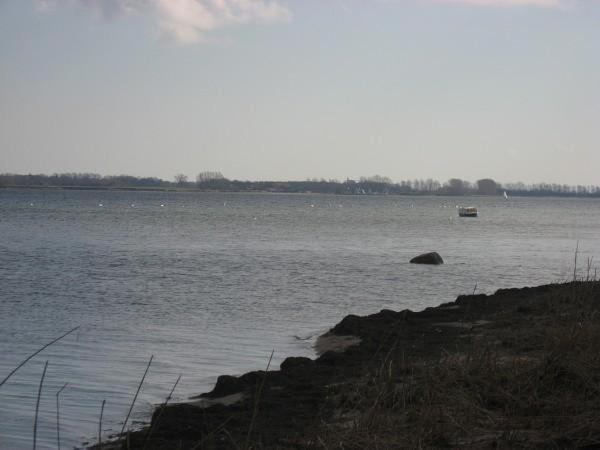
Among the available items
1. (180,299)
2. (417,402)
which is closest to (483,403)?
(417,402)

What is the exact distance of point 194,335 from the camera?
1856 centimetres

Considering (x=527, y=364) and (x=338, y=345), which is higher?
(x=527, y=364)

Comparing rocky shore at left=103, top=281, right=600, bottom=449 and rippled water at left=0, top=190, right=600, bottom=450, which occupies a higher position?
rocky shore at left=103, top=281, right=600, bottom=449

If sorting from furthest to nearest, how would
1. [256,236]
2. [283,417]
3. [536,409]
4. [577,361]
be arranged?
[256,236] → [283,417] → [577,361] → [536,409]

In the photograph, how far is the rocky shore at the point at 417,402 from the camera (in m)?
7.40

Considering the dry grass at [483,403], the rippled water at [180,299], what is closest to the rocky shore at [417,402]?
the dry grass at [483,403]

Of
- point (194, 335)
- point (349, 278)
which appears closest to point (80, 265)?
point (349, 278)

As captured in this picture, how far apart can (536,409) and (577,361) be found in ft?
3.72

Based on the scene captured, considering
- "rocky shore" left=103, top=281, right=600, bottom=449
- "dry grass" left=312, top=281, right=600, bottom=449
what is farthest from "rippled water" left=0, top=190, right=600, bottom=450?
"dry grass" left=312, top=281, right=600, bottom=449

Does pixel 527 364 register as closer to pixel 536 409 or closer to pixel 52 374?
pixel 536 409

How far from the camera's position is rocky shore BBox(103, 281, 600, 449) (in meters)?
7.40

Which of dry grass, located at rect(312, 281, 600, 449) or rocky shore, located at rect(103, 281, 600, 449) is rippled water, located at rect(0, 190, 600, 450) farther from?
dry grass, located at rect(312, 281, 600, 449)

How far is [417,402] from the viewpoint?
349 inches

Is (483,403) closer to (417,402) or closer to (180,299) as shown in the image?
(417,402)
